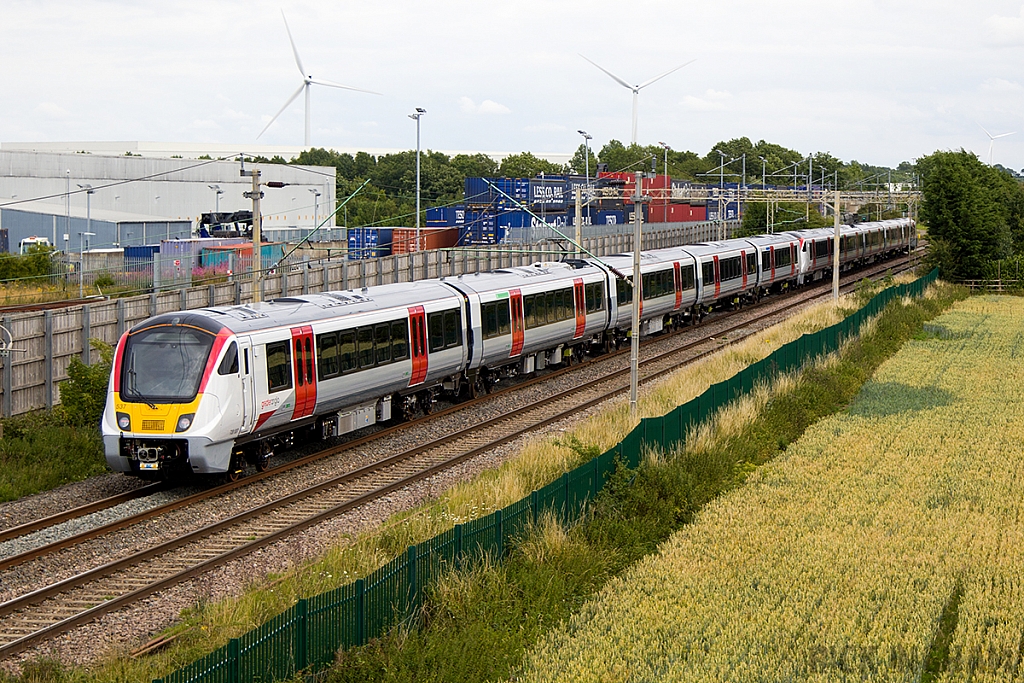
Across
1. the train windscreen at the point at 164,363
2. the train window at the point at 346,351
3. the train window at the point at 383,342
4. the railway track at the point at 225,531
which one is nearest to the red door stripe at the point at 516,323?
the railway track at the point at 225,531

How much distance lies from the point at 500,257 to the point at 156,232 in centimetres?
4079

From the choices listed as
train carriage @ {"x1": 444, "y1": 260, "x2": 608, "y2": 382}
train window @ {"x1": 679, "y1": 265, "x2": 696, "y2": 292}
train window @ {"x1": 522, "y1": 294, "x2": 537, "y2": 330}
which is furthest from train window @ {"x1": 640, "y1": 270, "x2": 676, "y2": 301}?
train window @ {"x1": 522, "y1": 294, "x2": 537, "y2": 330}

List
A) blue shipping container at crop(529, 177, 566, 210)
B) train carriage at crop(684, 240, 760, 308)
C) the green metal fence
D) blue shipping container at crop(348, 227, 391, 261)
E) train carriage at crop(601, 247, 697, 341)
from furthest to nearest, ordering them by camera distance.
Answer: blue shipping container at crop(529, 177, 566, 210)
blue shipping container at crop(348, 227, 391, 261)
train carriage at crop(684, 240, 760, 308)
train carriage at crop(601, 247, 697, 341)
the green metal fence

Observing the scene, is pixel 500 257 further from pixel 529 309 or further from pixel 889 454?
pixel 889 454

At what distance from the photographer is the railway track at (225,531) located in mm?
13688

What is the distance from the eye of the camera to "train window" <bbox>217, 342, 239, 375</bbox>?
19203 mm

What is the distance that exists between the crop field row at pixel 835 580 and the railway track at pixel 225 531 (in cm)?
542

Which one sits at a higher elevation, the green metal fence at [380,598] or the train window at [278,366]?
the train window at [278,366]

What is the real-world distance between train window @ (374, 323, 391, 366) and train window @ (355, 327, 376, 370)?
0.67 ft

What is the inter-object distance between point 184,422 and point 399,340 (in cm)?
669

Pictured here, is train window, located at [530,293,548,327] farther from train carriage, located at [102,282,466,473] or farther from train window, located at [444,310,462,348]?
train carriage, located at [102,282,466,473]

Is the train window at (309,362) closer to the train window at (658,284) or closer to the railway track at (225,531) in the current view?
the railway track at (225,531)

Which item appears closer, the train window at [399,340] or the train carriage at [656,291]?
the train window at [399,340]

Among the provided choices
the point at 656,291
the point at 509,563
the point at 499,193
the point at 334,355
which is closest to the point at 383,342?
the point at 334,355
